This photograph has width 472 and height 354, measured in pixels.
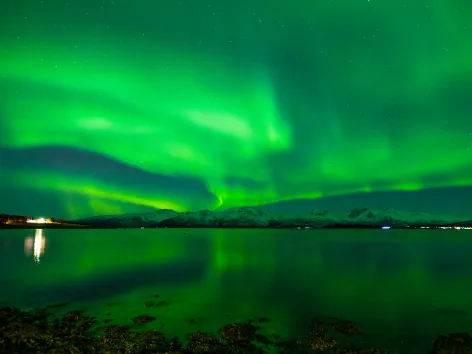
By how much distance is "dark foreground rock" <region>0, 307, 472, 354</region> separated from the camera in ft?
59.3

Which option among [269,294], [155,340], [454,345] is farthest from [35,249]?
[454,345]

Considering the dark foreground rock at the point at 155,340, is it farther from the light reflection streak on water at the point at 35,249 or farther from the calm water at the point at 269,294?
the light reflection streak on water at the point at 35,249

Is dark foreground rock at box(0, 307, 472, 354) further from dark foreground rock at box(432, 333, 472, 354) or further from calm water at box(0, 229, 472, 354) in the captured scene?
calm water at box(0, 229, 472, 354)

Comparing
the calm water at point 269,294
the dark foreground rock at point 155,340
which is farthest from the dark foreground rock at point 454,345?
the calm water at point 269,294

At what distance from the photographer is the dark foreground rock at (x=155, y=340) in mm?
18078

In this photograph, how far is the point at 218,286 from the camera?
4044 cm

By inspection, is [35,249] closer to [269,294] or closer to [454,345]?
[269,294]

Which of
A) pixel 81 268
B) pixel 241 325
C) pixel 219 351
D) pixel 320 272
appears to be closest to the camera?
pixel 219 351

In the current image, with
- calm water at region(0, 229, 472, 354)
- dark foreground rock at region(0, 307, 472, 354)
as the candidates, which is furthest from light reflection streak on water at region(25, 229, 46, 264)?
dark foreground rock at region(0, 307, 472, 354)

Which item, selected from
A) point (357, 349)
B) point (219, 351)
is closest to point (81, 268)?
point (219, 351)

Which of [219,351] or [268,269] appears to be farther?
[268,269]

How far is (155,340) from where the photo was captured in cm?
1980

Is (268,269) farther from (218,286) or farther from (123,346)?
(123,346)

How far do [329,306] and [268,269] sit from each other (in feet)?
83.0
